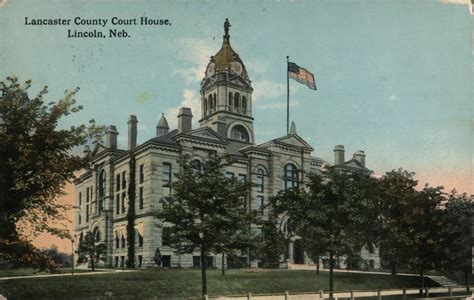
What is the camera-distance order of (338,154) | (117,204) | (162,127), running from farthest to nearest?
(117,204)
(162,127)
(338,154)

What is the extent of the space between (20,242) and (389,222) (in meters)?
16.9

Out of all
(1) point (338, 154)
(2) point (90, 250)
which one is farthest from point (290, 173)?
(2) point (90, 250)

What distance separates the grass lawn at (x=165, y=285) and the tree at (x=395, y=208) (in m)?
3.09

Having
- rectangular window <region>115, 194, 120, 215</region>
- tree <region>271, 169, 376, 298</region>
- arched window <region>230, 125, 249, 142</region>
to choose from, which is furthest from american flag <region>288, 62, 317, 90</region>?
arched window <region>230, 125, 249, 142</region>

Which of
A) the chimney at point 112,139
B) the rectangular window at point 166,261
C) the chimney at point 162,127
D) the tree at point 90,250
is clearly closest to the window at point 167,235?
the chimney at point 112,139

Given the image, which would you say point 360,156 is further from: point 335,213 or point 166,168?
point 166,168

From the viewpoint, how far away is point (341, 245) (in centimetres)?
2314

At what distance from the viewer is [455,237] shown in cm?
2497

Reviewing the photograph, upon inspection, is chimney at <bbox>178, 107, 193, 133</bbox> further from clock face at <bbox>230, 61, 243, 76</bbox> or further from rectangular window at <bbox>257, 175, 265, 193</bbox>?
rectangular window at <bbox>257, 175, 265, 193</bbox>

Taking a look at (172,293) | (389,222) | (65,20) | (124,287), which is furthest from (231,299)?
(65,20)

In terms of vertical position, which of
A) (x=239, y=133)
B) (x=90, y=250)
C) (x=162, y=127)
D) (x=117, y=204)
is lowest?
(x=90, y=250)

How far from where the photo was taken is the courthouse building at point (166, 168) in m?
26.8

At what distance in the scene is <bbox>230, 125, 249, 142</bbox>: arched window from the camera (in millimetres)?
37188

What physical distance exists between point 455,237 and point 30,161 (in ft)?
64.9
